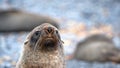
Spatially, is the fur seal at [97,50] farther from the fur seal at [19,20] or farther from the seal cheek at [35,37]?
the seal cheek at [35,37]

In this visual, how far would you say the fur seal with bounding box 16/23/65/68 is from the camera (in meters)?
5.79

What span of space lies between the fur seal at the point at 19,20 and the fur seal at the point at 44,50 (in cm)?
1104

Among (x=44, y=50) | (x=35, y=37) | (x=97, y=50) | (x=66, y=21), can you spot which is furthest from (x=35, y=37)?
(x=66, y=21)

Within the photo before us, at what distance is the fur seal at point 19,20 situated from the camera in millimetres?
17359

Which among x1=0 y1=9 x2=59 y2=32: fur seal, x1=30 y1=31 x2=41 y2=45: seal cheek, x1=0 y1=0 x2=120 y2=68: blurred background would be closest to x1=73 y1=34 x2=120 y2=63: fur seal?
x1=0 y1=0 x2=120 y2=68: blurred background

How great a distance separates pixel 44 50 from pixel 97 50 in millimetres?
6981

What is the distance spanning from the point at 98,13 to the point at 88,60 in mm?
8447

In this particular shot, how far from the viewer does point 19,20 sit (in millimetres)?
17906

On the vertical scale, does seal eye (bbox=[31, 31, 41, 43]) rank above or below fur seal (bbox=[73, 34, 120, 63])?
below

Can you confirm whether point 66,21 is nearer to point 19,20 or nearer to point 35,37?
point 19,20

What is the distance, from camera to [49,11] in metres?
21.2

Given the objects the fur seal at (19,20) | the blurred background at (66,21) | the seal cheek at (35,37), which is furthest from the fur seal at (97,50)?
the seal cheek at (35,37)

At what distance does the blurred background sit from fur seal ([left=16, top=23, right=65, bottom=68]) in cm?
452

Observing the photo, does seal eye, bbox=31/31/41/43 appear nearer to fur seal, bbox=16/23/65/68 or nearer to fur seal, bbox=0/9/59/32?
fur seal, bbox=16/23/65/68
